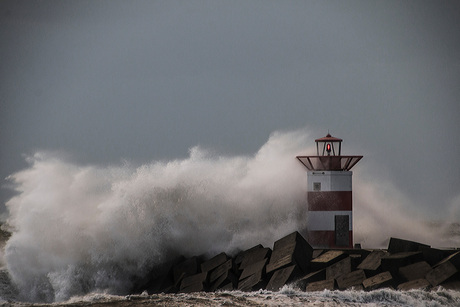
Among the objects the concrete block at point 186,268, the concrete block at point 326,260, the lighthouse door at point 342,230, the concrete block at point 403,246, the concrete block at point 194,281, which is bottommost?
the concrete block at point 194,281

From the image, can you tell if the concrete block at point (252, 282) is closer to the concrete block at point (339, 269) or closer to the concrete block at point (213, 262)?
the concrete block at point (213, 262)

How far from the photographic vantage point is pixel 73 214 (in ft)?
41.1

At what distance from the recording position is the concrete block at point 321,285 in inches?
378

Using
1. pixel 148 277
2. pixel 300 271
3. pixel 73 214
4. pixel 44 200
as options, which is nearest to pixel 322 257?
pixel 300 271

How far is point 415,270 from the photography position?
32.7 feet

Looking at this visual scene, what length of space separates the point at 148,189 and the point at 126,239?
141 cm

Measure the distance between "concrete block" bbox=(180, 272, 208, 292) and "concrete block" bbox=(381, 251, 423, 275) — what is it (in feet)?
10.2

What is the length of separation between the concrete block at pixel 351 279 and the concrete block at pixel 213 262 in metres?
2.28

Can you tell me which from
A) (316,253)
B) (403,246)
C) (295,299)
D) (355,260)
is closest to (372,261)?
(355,260)

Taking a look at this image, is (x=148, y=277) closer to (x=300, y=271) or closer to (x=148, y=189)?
(x=148, y=189)

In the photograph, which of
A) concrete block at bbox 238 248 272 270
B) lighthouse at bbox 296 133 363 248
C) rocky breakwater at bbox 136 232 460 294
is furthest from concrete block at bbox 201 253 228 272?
lighthouse at bbox 296 133 363 248

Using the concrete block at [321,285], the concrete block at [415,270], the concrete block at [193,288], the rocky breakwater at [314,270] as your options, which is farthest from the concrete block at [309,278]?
the concrete block at [193,288]

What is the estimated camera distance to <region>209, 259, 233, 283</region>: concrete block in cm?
1064

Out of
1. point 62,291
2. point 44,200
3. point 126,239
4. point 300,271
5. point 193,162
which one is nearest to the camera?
point 300,271
